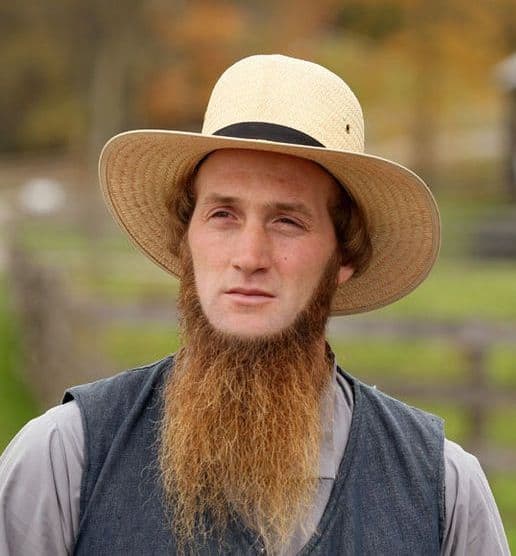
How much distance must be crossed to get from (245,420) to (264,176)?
483 millimetres

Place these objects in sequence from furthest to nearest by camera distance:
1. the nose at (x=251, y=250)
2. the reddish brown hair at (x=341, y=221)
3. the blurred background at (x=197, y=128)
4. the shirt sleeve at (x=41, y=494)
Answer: the blurred background at (x=197, y=128) → the reddish brown hair at (x=341, y=221) → the nose at (x=251, y=250) → the shirt sleeve at (x=41, y=494)

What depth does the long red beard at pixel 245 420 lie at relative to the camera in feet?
9.02

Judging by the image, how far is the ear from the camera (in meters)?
3.10

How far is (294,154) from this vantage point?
2.79 metres

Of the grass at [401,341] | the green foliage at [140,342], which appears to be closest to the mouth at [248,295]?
the grass at [401,341]

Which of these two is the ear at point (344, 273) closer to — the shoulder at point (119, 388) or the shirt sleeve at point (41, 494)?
the shoulder at point (119, 388)

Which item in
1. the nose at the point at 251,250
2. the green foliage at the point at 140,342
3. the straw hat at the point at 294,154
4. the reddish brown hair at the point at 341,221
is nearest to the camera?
the nose at the point at 251,250

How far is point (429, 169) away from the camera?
130 ft

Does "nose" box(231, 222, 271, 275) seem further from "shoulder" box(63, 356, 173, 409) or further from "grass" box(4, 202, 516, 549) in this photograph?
"grass" box(4, 202, 516, 549)

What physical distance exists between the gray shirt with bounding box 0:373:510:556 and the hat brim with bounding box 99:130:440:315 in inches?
19.3

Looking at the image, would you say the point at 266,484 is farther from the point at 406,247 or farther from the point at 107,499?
the point at 406,247

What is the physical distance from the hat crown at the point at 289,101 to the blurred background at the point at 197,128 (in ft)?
17.0

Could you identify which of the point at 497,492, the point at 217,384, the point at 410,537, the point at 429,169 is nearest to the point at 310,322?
the point at 217,384

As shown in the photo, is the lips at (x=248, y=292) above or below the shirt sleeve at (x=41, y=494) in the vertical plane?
above
